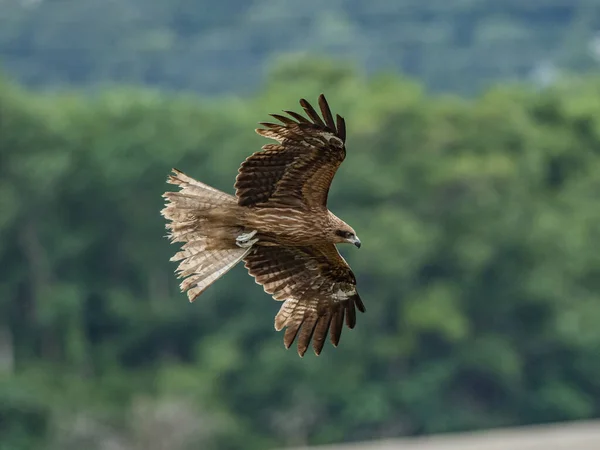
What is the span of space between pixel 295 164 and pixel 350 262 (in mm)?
37651

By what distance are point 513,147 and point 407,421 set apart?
13218 millimetres

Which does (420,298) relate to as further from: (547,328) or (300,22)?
(300,22)

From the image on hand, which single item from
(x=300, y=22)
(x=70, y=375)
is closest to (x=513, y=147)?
(x=70, y=375)

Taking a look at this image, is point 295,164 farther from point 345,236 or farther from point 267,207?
point 345,236

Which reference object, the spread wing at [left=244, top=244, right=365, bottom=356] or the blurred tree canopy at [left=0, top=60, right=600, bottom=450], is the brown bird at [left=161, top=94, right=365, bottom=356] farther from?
the blurred tree canopy at [left=0, top=60, right=600, bottom=450]

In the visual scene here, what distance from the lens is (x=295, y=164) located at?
14.0 m

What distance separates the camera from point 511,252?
186ft

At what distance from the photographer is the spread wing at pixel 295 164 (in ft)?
44.9

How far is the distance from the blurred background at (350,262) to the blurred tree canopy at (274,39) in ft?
134

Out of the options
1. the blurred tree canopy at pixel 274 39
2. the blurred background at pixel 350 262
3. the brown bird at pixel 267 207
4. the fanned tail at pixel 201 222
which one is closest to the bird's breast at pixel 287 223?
the brown bird at pixel 267 207

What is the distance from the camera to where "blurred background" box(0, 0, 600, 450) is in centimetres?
5019

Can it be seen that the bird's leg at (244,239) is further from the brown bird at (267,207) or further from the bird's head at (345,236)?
the bird's head at (345,236)

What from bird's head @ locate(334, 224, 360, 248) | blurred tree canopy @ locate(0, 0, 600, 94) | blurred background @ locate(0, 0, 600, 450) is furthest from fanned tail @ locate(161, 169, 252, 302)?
blurred tree canopy @ locate(0, 0, 600, 94)

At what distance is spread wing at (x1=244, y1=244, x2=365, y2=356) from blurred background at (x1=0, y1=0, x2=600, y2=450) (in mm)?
28750
